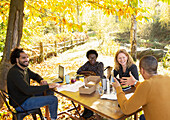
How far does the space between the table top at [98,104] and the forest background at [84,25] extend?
133cm

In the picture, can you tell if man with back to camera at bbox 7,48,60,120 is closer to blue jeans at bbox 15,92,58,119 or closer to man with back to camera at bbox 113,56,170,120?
blue jeans at bbox 15,92,58,119

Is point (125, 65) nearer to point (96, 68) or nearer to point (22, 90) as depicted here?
point (96, 68)

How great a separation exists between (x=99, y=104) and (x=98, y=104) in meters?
0.01

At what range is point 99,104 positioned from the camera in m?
2.04

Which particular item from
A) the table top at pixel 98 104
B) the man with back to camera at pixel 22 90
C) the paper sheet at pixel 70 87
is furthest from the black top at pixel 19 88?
the table top at pixel 98 104

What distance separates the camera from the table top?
1755 millimetres

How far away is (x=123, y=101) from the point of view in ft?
5.77

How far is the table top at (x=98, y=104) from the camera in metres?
1.75

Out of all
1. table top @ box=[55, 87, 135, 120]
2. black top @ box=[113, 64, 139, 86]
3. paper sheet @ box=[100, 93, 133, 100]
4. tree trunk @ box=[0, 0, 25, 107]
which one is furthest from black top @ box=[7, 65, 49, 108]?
black top @ box=[113, 64, 139, 86]

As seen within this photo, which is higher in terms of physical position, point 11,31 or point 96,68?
point 11,31

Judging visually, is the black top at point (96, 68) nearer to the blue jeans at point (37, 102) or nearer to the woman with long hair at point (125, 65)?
the woman with long hair at point (125, 65)

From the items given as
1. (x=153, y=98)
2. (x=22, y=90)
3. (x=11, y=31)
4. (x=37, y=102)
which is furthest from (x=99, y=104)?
(x=11, y=31)

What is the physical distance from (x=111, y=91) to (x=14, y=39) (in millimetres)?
2569

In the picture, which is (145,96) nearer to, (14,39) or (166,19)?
(14,39)
